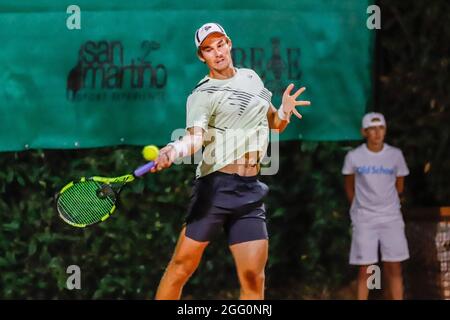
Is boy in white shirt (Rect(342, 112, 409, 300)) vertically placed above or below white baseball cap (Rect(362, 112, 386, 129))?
below

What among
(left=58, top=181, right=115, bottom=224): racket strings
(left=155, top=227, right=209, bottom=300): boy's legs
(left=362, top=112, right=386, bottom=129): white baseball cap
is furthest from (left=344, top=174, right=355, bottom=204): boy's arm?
(left=58, top=181, right=115, bottom=224): racket strings

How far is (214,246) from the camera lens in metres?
10.4

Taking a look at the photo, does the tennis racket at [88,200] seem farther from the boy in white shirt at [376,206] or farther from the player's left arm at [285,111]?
the boy in white shirt at [376,206]

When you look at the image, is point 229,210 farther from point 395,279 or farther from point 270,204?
point 395,279

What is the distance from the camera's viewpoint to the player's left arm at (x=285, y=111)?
8.62m

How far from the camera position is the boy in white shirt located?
10234 millimetres

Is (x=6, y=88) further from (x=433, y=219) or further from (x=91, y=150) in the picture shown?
(x=433, y=219)

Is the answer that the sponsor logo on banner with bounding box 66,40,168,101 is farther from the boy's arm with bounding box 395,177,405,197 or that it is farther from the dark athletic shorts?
the boy's arm with bounding box 395,177,405,197

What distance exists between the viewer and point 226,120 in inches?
332

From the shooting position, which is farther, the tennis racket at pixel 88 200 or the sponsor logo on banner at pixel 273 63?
the sponsor logo on banner at pixel 273 63

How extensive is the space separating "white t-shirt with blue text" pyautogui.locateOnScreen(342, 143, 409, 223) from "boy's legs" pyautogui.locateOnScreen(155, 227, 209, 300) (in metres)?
2.13

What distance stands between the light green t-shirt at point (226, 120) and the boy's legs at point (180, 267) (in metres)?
0.49

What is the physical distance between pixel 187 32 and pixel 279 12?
2.42 ft

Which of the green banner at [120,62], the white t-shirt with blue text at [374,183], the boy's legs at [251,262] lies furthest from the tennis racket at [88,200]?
A: the white t-shirt with blue text at [374,183]
